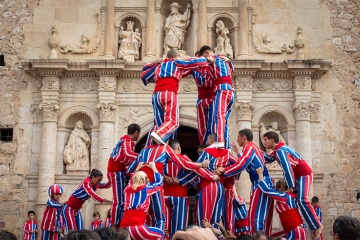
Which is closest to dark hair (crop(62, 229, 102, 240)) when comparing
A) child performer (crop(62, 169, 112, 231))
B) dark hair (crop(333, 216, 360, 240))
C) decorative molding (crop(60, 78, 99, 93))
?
dark hair (crop(333, 216, 360, 240))

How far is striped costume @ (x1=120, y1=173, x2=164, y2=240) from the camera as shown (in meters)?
6.62

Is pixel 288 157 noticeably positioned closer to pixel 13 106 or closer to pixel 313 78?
pixel 313 78

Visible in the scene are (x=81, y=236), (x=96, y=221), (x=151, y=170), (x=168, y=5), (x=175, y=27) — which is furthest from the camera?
(x=168, y=5)

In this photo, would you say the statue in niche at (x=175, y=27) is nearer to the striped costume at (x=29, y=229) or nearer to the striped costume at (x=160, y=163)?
the striped costume at (x=29, y=229)

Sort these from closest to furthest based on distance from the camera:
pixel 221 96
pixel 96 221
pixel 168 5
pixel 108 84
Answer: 1. pixel 221 96
2. pixel 96 221
3. pixel 108 84
4. pixel 168 5

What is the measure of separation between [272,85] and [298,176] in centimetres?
772

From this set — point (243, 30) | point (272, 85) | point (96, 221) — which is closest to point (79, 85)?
point (96, 221)

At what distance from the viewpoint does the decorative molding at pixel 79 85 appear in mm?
15094

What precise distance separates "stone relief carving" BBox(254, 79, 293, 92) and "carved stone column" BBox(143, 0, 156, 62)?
10.1ft

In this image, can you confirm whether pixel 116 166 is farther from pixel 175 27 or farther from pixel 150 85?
pixel 175 27

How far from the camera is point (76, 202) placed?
934 cm

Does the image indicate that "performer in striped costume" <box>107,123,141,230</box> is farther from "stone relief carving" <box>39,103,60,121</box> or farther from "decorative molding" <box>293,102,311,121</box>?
"decorative molding" <box>293,102,311,121</box>

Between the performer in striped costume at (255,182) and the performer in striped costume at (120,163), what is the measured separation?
1.70 metres

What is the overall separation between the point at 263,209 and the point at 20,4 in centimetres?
1109
